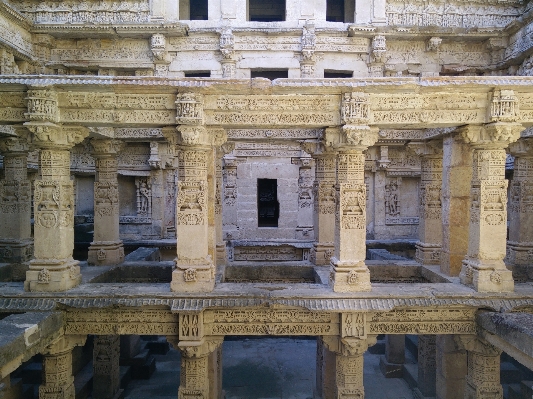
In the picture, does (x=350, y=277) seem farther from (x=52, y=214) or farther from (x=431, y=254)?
(x=52, y=214)

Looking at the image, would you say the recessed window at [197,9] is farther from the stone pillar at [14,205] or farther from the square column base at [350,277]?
the square column base at [350,277]

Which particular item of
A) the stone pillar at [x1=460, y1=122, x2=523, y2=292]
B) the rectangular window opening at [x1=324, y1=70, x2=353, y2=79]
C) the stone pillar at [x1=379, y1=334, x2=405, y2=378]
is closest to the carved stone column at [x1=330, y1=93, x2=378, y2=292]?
the stone pillar at [x1=460, y1=122, x2=523, y2=292]

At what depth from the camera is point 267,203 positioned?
43.3 ft

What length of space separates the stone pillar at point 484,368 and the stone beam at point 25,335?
19.4 feet

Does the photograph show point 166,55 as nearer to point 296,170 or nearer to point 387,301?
point 296,170

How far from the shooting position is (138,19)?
10867 millimetres

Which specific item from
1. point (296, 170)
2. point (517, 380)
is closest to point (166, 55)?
point (296, 170)

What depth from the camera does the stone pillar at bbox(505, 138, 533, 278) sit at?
8.34 meters

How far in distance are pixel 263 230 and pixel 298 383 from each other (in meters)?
5.02

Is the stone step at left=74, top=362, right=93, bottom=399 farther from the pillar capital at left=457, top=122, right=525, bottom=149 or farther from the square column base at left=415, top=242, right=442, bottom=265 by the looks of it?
the pillar capital at left=457, top=122, right=525, bottom=149

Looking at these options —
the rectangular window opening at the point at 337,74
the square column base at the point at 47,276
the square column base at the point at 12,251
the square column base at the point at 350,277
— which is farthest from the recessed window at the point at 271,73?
the square column base at the point at 47,276

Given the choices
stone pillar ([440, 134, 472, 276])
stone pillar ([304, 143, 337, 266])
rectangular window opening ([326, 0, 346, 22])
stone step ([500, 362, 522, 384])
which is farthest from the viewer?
rectangular window opening ([326, 0, 346, 22])

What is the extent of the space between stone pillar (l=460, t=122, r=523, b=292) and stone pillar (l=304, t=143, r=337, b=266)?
2.66 meters

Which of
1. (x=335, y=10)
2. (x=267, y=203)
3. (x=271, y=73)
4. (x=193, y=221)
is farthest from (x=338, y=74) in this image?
(x=193, y=221)
